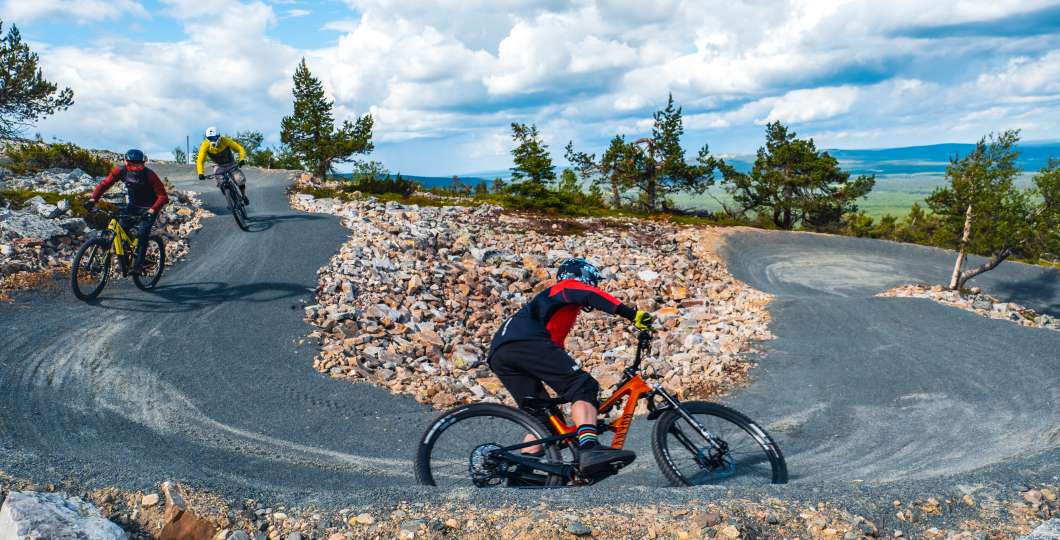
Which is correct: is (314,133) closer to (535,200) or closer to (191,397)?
(535,200)

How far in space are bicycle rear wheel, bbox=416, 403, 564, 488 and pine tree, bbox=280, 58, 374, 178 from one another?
145 feet

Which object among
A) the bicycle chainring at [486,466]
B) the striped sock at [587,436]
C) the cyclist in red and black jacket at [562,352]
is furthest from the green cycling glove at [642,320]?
the bicycle chainring at [486,466]

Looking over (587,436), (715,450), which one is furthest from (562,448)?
(715,450)

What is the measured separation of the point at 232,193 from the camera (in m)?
18.9

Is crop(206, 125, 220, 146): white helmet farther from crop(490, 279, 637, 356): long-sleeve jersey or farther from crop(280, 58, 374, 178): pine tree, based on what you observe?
crop(280, 58, 374, 178): pine tree

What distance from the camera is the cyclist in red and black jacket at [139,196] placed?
499 inches

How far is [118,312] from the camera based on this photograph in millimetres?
12188

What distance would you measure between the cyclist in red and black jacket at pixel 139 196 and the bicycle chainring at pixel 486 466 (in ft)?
35.5

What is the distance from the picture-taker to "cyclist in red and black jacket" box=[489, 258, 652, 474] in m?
5.32

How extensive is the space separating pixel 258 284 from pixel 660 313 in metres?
11.7

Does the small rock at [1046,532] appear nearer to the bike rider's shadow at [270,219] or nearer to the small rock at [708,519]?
the small rock at [708,519]

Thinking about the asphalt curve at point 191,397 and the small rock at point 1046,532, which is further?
the asphalt curve at point 191,397

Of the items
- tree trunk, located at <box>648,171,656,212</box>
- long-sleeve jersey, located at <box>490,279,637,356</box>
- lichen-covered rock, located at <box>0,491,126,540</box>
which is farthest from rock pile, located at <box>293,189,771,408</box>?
tree trunk, located at <box>648,171,656,212</box>

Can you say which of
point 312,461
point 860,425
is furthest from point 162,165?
point 860,425
